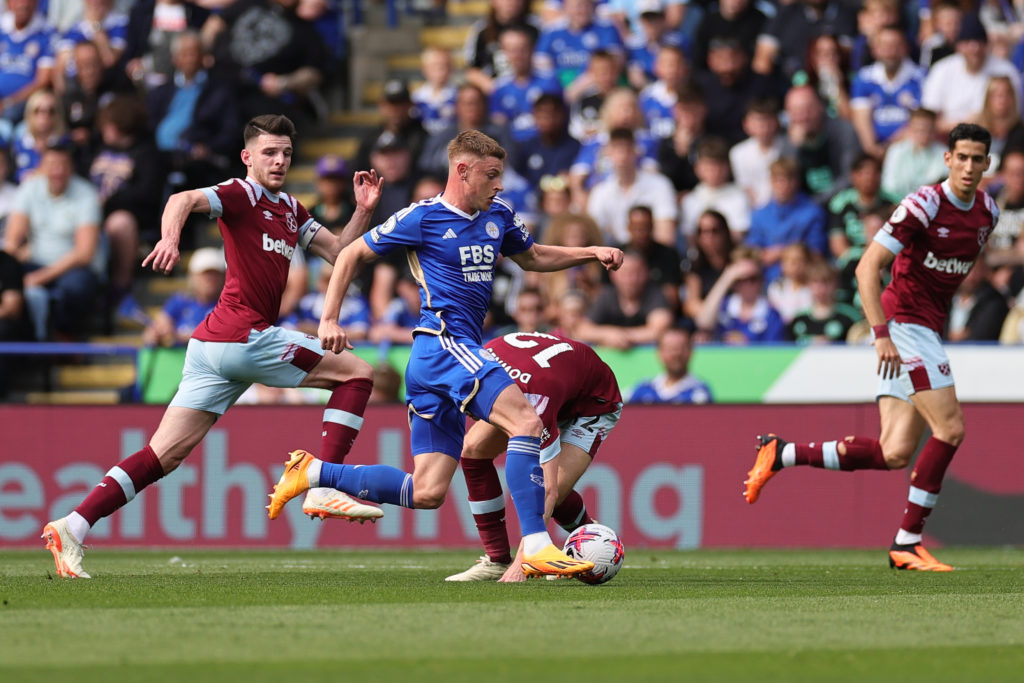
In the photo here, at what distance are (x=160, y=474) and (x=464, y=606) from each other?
2627 mm

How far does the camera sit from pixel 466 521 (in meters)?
12.9

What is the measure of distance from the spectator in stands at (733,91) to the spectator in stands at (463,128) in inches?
87.3

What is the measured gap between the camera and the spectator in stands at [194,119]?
55.1ft

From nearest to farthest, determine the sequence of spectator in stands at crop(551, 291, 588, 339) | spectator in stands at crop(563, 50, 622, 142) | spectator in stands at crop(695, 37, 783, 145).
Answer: spectator in stands at crop(551, 291, 588, 339) < spectator in stands at crop(695, 37, 783, 145) < spectator in stands at crop(563, 50, 622, 142)

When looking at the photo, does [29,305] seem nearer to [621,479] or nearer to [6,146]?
[6,146]

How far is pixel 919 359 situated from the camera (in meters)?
9.63

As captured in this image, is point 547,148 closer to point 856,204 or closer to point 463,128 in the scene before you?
point 463,128

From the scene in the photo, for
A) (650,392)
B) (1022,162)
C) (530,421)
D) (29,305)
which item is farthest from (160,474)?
(1022,162)

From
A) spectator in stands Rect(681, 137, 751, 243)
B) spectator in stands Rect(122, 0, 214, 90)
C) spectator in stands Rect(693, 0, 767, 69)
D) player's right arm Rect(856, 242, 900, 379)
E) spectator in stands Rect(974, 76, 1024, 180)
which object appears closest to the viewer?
player's right arm Rect(856, 242, 900, 379)

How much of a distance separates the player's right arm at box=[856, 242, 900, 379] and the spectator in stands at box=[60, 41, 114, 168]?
1099cm

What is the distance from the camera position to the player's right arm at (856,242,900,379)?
30.5ft

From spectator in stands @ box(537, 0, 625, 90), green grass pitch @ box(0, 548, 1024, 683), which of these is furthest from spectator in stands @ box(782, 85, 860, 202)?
green grass pitch @ box(0, 548, 1024, 683)

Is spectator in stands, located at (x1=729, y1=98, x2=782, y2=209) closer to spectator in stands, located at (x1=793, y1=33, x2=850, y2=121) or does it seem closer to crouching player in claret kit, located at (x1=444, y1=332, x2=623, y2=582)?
spectator in stands, located at (x1=793, y1=33, x2=850, y2=121)

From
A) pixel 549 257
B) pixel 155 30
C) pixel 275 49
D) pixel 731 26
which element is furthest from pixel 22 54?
pixel 549 257
